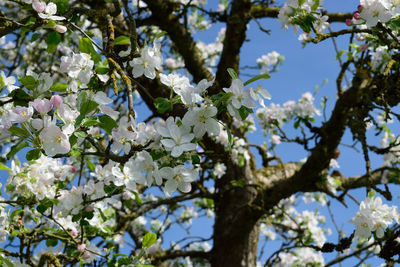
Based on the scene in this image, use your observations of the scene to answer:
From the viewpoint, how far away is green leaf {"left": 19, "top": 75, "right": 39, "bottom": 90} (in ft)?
3.74

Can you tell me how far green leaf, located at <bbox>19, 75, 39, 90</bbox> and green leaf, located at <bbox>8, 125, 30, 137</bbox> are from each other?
0.19m

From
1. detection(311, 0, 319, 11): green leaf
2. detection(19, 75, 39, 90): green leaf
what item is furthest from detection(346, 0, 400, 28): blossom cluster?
detection(19, 75, 39, 90): green leaf

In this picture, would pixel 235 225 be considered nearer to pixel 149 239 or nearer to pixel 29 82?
pixel 149 239

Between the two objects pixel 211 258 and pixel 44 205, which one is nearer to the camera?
pixel 44 205

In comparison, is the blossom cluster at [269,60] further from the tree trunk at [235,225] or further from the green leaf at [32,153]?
the green leaf at [32,153]

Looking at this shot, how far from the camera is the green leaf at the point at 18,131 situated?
1007 millimetres

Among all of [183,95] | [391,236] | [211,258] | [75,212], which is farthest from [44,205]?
[211,258]

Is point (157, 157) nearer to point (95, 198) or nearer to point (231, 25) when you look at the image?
point (95, 198)

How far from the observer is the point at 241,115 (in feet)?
3.41

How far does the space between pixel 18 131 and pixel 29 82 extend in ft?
0.68

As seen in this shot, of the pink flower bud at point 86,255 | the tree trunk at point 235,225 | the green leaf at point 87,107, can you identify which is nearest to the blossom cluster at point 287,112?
the tree trunk at point 235,225

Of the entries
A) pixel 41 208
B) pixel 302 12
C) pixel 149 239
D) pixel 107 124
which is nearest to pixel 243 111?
pixel 107 124

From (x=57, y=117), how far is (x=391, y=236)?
1.41 metres

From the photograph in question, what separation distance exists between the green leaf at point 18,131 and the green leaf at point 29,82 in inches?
7.4
